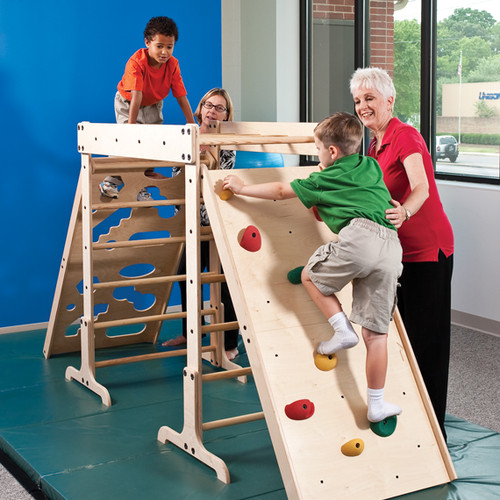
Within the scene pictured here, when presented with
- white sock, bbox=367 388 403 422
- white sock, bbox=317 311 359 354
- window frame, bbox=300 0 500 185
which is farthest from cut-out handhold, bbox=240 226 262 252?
window frame, bbox=300 0 500 185

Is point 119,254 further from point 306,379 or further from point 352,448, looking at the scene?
point 352,448

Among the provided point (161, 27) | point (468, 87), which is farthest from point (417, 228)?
point (468, 87)

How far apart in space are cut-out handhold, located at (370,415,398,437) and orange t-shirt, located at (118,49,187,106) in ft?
7.51

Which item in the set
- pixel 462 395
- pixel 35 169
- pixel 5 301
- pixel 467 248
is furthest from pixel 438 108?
pixel 5 301

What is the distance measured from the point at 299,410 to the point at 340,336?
282 mm

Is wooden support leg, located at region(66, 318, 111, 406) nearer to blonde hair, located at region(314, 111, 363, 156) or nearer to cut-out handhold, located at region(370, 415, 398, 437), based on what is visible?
cut-out handhold, located at region(370, 415, 398, 437)

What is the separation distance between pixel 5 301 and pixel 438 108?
304cm

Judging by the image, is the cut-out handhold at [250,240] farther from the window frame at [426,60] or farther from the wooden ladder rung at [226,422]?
the window frame at [426,60]

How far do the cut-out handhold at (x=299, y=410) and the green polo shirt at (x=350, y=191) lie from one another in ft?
1.95

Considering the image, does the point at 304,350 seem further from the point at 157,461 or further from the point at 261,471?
the point at 157,461

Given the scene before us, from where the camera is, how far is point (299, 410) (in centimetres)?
254

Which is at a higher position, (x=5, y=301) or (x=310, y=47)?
(x=310, y=47)

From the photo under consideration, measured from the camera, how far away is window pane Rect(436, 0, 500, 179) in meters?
4.71

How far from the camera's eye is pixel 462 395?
146 inches
